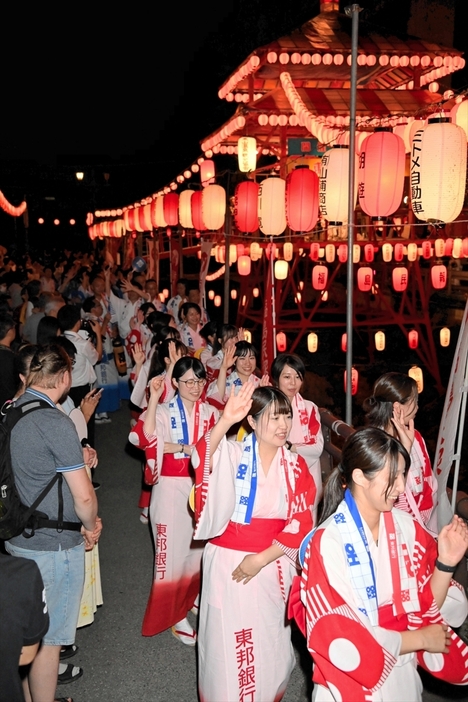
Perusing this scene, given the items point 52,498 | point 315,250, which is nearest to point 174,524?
point 52,498

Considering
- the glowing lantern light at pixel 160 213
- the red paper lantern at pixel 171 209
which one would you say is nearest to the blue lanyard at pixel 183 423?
the red paper lantern at pixel 171 209

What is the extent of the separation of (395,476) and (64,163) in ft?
190

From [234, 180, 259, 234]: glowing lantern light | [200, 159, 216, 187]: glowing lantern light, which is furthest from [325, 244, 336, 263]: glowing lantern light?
[234, 180, 259, 234]: glowing lantern light

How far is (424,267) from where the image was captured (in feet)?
77.7

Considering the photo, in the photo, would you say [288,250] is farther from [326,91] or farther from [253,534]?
[253,534]

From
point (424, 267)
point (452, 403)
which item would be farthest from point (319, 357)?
point (452, 403)

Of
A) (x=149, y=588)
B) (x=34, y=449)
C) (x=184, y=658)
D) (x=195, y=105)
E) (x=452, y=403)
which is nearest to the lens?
(x=34, y=449)

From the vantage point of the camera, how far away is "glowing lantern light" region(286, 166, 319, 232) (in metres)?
9.88

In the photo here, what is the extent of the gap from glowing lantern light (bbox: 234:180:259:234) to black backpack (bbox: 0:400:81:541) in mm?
8977

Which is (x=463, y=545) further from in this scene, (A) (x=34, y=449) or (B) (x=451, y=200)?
A: (B) (x=451, y=200)

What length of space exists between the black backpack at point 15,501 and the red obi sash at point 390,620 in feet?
5.54

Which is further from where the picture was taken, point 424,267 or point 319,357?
point 424,267

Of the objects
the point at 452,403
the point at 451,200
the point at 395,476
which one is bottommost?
the point at 452,403

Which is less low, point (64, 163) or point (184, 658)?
point (64, 163)
